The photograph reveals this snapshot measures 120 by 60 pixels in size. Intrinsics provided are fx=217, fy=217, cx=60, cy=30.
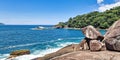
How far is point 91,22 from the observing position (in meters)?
159

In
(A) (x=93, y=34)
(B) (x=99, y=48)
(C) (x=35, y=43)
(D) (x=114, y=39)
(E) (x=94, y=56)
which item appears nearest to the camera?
(E) (x=94, y=56)

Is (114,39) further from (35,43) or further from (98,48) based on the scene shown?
(35,43)

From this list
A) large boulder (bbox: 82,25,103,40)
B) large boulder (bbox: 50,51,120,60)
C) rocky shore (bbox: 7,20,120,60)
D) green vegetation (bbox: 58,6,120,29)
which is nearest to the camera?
large boulder (bbox: 50,51,120,60)

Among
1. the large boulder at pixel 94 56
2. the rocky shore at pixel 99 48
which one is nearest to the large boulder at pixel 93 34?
the rocky shore at pixel 99 48

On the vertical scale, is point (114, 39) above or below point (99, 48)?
above

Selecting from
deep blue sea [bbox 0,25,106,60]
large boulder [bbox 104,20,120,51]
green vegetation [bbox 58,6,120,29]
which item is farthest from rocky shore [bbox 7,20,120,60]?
green vegetation [bbox 58,6,120,29]

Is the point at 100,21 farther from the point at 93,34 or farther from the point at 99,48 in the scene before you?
the point at 99,48

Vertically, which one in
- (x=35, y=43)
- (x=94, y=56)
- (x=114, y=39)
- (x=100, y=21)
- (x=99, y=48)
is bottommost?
(x=35, y=43)

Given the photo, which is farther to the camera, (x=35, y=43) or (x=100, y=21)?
(x=100, y=21)

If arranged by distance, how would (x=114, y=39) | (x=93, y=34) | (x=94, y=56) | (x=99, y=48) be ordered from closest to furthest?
(x=94, y=56) < (x=114, y=39) < (x=99, y=48) < (x=93, y=34)

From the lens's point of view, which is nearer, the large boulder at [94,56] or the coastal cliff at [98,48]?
the large boulder at [94,56]

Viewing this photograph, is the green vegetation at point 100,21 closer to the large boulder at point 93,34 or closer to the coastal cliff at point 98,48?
the large boulder at point 93,34

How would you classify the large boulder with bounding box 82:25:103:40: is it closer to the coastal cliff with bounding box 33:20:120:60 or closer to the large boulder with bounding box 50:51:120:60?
the coastal cliff with bounding box 33:20:120:60

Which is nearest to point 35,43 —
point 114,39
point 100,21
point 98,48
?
point 98,48
